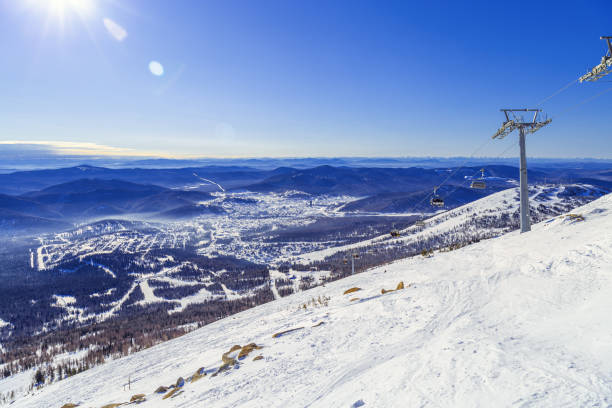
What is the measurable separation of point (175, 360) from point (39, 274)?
Answer: 632ft

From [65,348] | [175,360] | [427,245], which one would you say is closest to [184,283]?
[65,348]

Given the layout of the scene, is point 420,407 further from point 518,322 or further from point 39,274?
point 39,274

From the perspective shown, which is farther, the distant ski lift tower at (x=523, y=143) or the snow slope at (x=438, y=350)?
the distant ski lift tower at (x=523, y=143)

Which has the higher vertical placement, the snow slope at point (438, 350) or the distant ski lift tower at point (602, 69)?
the distant ski lift tower at point (602, 69)

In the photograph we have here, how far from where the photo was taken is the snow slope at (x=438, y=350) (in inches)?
218

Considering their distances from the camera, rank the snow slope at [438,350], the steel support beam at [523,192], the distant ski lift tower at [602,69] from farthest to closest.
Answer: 1. the steel support beam at [523,192]
2. the distant ski lift tower at [602,69]
3. the snow slope at [438,350]

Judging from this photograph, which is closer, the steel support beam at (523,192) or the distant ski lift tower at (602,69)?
the distant ski lift tower at (602,69)

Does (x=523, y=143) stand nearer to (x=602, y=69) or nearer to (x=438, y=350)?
(x=602, y=69)

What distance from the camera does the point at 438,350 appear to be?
23.9ft

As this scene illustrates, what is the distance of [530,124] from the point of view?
22922 millimetres

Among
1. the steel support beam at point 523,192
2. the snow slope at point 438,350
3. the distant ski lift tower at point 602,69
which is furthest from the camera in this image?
the steel support beam at point 523,192

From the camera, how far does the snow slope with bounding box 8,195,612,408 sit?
553cm

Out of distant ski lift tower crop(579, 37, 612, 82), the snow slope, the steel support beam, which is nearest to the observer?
the snow slope

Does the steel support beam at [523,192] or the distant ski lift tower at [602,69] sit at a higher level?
the distant ski lift tower at [602,69]
